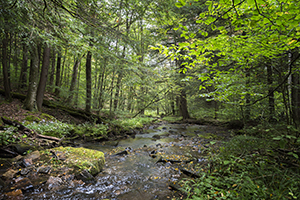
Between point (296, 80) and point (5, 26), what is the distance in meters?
10.3

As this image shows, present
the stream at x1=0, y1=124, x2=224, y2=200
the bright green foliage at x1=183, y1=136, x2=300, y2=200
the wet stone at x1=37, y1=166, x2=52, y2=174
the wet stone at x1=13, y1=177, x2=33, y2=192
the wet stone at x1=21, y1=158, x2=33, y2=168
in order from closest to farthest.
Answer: the bright green foliage at x1=183, y1=136, x2=300, y2=200
the wet stone at x1=13, y1=177, x2=33, y2=192
the stream at x1=0, y1=124, x2=224, y2=200
the wet stone at x1=37, y1=166, x2=52, y2=174
the wet stone at x1=21, y1=158, x2=33, y2=168

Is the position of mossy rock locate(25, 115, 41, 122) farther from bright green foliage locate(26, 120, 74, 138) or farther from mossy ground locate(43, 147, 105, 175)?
mossy ground locate(43, 147, 105, 175)

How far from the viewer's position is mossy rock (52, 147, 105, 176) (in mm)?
3789

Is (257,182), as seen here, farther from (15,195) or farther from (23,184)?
(23,184)

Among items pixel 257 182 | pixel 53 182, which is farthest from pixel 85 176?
pixel 257 182

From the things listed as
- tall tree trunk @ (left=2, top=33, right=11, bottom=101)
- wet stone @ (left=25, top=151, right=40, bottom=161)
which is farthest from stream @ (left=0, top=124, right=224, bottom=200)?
tall tree trunk @ (left=2, top=33, right=11, bottom=101)

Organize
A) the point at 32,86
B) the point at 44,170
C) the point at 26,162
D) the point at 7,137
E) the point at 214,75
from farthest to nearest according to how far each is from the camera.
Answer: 1. the point at 32,86
2. the point at 214,75
3. the point at 7,137
4. the point at 26,162
5. the point at 44,170

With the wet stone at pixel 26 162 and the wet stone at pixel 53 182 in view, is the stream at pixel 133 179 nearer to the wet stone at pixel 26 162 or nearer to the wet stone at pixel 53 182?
the wet stone at pixel 53 182

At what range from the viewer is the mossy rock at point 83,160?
379 cm

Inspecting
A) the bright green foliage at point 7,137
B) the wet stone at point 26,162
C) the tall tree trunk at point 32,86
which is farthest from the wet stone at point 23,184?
the tall tree trunk at point 32,86

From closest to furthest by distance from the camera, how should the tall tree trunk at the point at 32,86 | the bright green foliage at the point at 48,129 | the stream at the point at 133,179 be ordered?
1. the stream at the point at 133,179
2. the bright green foliage at the point at 48,129
3. the tall tree trunk at the point at 32,86

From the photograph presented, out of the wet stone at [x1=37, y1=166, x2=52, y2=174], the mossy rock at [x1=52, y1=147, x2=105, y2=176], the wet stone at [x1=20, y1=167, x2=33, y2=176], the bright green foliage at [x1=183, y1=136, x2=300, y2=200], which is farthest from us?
the mossy rock at [x1=52, y1=147, x2=105, y2=176]

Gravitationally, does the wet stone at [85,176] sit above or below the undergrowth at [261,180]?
below

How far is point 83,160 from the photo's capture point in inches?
159
